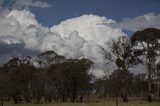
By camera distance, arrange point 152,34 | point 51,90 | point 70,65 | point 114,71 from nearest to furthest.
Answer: point 114,71
point 152,34
point 70,65
point 51,90

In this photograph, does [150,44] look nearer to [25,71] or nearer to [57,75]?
[57,75]

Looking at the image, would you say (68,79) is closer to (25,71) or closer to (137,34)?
(25,71)

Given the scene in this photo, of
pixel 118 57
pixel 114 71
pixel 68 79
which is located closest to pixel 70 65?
pixel 68 79

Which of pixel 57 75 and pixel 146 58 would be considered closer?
pixel 146 58

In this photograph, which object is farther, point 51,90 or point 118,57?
point 51,90

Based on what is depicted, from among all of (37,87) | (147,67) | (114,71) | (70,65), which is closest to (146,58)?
Result: (147,67)

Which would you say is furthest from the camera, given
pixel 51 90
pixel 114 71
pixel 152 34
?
pixel 51 90

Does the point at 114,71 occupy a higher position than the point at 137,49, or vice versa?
the point at 137,49

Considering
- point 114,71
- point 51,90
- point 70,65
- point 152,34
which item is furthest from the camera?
point 51,90

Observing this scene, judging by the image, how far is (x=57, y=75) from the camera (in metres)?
96.8

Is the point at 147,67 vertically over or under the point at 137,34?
under

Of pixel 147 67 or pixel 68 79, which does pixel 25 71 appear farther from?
pixel 147 67

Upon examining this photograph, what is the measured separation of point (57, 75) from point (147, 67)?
2819 centimetres

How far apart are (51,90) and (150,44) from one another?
38.5 m
